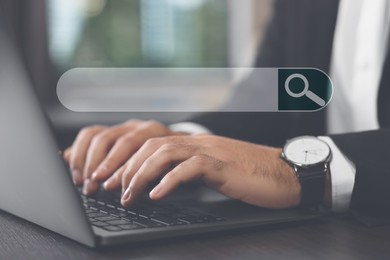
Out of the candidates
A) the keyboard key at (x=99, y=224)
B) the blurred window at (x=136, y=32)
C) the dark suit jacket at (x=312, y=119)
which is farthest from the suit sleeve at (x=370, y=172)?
the blurred window at (x=136, y=32)

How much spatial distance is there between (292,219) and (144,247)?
19 cm

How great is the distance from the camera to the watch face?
77 centimetres

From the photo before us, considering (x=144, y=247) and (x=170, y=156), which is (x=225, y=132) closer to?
(x=170, y=156)

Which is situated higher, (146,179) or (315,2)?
(315,2)

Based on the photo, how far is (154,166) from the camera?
2.22 feet

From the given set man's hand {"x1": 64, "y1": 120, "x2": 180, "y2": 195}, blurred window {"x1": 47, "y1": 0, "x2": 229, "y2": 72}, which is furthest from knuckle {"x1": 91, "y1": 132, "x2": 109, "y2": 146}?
blurred window {"x1": 47, "y1": 0, "x2": 229, "y2": 72}

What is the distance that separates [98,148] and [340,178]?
1.27 ft

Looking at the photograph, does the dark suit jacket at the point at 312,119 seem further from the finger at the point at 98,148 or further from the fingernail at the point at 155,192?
the finger at the point at 98,148

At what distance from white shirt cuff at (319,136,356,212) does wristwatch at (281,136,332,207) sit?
0.01 m

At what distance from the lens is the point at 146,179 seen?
669 mm

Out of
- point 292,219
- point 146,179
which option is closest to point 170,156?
point 146,179

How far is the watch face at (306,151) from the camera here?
77 centimetres
